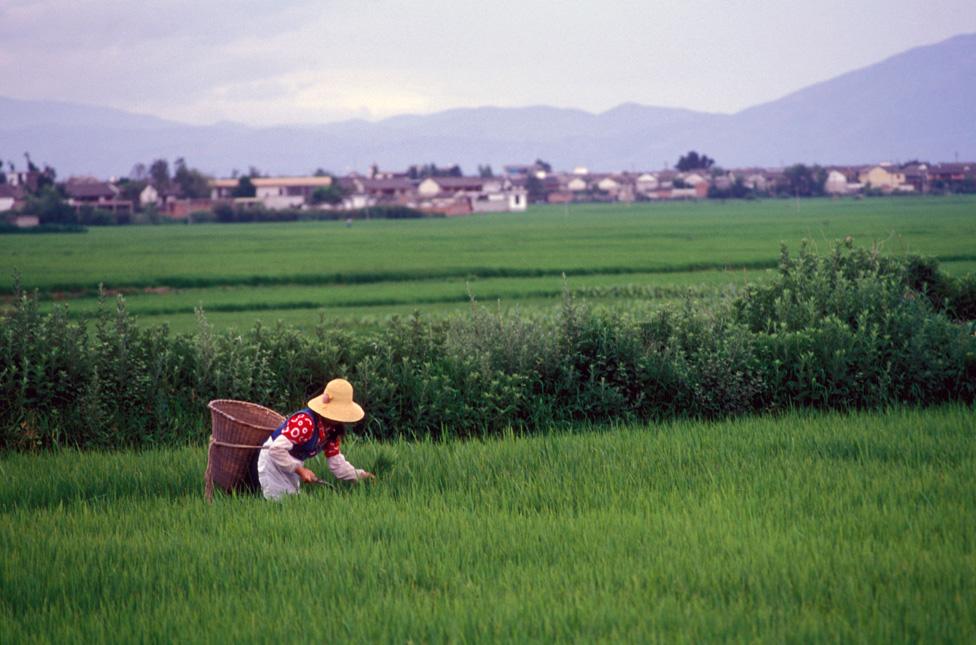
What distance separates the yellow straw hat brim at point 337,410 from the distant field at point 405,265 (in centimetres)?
582

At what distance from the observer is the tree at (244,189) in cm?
13500

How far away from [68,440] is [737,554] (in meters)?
7.33

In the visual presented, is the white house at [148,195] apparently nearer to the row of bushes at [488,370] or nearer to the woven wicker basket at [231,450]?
the row of bushes at [488,370]

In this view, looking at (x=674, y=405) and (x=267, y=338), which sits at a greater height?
(x=267, y=338)

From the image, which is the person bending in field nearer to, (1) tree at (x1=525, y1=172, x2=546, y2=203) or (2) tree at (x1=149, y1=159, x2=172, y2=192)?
(2) tree at (x1=149, y1=159, x2=172, y2=192)

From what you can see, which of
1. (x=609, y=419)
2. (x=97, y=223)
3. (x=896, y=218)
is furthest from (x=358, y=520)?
(x=97, y=223)

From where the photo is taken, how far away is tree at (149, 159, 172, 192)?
428 feet

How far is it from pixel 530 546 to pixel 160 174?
13350 cm

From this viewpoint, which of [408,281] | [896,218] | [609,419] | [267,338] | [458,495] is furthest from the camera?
[896,218]

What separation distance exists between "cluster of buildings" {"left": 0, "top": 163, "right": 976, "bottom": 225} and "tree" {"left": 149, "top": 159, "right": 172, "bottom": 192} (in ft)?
2.82

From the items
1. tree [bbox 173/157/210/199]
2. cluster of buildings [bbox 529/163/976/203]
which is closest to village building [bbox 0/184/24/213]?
tree [bbox 173/157/210/199]

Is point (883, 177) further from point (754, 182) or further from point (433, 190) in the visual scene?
point (433, 190)

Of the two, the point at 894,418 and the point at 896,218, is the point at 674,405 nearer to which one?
the point at 894,418

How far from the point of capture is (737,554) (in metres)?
6.19
